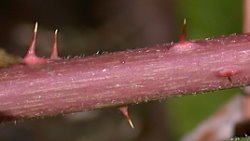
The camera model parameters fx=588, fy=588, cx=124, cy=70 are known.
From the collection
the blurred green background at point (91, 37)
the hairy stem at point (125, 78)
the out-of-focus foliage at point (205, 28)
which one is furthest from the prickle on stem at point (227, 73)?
the blurred green background at point (91, 37)

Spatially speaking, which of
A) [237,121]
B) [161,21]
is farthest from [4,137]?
[237,121]

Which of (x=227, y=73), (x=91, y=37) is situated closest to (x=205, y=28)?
(x=227, y=73)

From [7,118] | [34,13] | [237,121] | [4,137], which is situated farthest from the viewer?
[34,13]

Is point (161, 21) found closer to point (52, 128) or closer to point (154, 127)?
point (154, 127)

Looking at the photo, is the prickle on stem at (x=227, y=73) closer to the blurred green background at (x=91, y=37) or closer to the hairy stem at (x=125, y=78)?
the hairy stem at (x=125, y=78)

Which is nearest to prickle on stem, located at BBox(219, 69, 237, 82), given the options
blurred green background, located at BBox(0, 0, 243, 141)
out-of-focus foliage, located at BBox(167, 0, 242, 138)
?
out-of-focus foliage, located at BBox(167, 0, 242, 138)

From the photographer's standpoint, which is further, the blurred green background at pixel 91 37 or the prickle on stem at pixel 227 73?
the blurred green background at pixel 91 37
